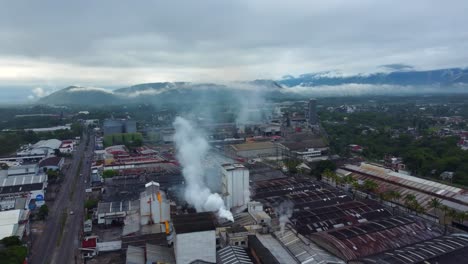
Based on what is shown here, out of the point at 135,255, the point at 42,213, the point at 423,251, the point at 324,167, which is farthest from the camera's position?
the point at 324,167


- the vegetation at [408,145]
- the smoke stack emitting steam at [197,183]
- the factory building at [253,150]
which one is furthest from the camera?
the factory building at [253,150]

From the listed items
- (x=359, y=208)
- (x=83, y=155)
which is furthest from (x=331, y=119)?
(x=359, y=208)

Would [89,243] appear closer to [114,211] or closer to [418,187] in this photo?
[114,211]

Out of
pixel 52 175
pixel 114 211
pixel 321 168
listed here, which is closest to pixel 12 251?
pixel 114 211

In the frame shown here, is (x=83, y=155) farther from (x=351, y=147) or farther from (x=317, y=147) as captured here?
(x=351, y=147)

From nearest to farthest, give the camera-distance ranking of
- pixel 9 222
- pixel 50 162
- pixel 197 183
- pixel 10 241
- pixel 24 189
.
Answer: pixel 10 241 < pixel 9 222 < pixel 197 183 < pixel 24 189 < pixel 50 162

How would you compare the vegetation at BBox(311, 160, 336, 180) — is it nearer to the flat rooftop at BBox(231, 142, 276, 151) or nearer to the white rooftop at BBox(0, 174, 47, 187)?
the flat rooftop at BBox(231, 142, 276, 151)

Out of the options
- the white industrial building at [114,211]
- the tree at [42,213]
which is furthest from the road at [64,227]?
the white industrial building at [114,211]

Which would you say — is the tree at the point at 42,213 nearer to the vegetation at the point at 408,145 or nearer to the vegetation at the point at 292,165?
the vegetation at the point at 292,165
